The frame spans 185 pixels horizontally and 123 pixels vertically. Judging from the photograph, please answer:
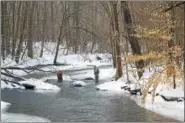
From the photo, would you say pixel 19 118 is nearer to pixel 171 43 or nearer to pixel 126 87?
pixel 171 43

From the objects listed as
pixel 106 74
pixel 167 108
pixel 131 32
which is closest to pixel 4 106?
pixel 167 108

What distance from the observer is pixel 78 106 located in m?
20.4

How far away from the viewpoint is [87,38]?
189 ft

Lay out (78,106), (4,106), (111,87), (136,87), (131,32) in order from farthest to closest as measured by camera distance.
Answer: (131,32), (111,87), (136,87), (78,106), (4,106)

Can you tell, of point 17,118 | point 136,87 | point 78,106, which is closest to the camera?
point 17,118

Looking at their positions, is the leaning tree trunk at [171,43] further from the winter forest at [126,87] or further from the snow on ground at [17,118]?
the snow on ground at [17,118]

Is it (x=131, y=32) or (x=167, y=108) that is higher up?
(x=131, y=32)

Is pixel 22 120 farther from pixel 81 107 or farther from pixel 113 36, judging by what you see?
pixel 113 36

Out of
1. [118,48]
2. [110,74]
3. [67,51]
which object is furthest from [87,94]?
[67,51]

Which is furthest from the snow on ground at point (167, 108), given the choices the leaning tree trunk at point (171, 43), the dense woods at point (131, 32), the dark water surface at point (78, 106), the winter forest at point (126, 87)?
the dense woods at point (131, 32)

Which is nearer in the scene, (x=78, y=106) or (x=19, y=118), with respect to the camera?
(x=19, y=118)

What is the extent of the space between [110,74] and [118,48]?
5.47 meters

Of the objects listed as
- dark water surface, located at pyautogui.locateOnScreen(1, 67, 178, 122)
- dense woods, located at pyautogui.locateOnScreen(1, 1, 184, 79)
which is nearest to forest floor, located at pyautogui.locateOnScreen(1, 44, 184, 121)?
dark water surface, located at pyautogui.locateOnScreen(1, 67, 178, 122)

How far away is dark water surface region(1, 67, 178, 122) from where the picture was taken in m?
17.4
